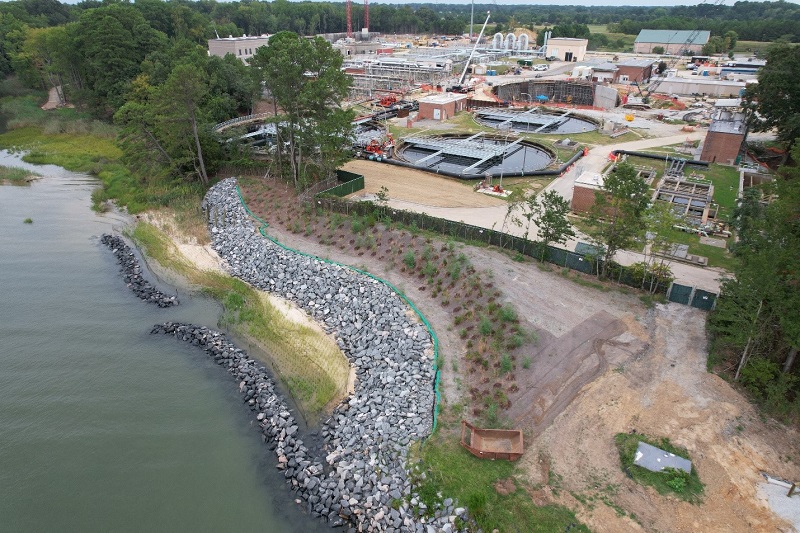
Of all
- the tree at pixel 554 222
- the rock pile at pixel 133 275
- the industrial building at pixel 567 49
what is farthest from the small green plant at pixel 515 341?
the industrial building at pixel 567 49

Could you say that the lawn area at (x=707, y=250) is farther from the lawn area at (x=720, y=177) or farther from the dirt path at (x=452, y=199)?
the lawn area at (x=720, y=177)

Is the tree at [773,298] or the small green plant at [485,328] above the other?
the tree at [773,298]

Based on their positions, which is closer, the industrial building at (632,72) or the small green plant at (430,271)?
the small green plant at (430,271)

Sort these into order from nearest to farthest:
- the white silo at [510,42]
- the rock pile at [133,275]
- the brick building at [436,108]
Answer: the rock pile at [133,275] < the brick building at [436,108] < the white silo at [510,42]

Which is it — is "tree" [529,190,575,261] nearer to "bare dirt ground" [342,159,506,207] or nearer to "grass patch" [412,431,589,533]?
"bare dirt ground" [342,159,506,207]

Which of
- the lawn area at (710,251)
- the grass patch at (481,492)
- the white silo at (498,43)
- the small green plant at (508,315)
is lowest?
the grass patch at (481,492)

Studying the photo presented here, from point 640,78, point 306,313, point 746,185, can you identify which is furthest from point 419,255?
point 640,78

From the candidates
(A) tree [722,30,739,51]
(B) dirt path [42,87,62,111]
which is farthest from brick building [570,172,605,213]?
(A) tree [722,30,739,51]

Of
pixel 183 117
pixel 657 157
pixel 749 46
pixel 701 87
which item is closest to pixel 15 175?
pixel 183 117
